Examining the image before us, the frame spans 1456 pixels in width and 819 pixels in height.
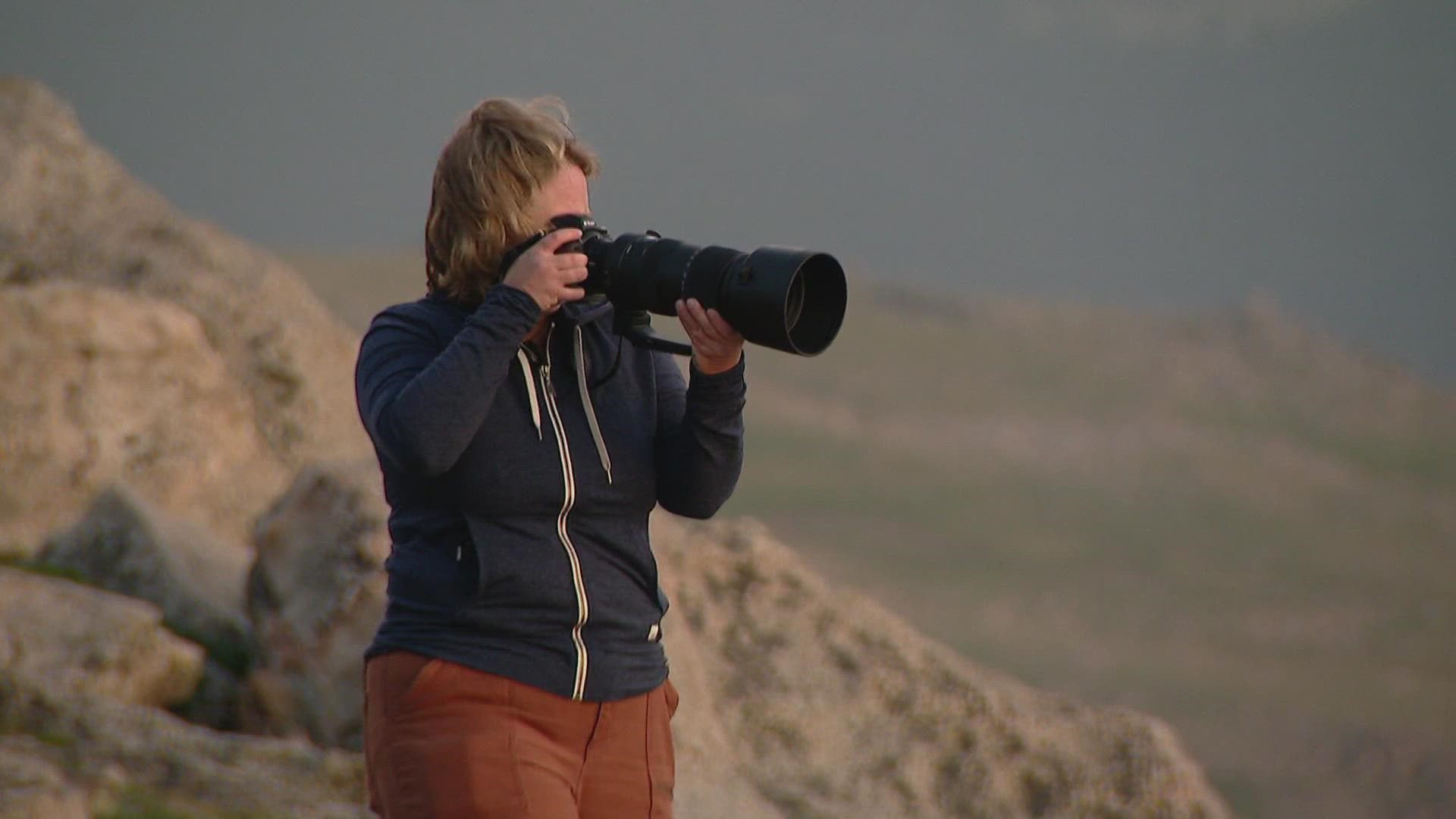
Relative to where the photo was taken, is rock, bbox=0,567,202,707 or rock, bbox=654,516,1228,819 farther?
rock, bbox=654,516,1228,819

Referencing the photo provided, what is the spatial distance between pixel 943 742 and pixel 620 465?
2.80m

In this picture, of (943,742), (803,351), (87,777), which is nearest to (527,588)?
(803,351)

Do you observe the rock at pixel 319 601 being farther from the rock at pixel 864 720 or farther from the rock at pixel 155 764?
the rock at pixel 864 720

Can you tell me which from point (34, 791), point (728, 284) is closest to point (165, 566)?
point (34, 791)

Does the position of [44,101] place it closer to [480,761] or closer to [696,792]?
[696,792]

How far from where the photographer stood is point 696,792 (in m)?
4.67

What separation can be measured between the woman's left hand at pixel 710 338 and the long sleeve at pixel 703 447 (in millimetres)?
17

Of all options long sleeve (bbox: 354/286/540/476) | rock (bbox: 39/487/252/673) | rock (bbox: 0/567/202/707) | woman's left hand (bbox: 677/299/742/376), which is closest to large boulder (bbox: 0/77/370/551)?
rock (bbox: 39/487/252/673)

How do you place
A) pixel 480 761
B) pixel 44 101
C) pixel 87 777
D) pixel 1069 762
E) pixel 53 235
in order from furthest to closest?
1. pixel 44 101
2. pixel 53 235
3. pixel 1069 762
4. pixel 87 777
5. pixel 480 761

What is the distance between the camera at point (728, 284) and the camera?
270 cm

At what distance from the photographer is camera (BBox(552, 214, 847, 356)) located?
2701 millimetres

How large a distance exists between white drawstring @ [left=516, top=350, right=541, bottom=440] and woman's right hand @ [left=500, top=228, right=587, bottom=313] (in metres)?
0.09

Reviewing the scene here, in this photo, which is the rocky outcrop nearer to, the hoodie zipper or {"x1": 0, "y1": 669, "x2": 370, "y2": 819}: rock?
Answer: {"x1": 0, "y1": 669, "x2": 370, "y2": 819}: rock

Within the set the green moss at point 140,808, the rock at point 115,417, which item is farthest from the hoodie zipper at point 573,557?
the rock at point 115,417
